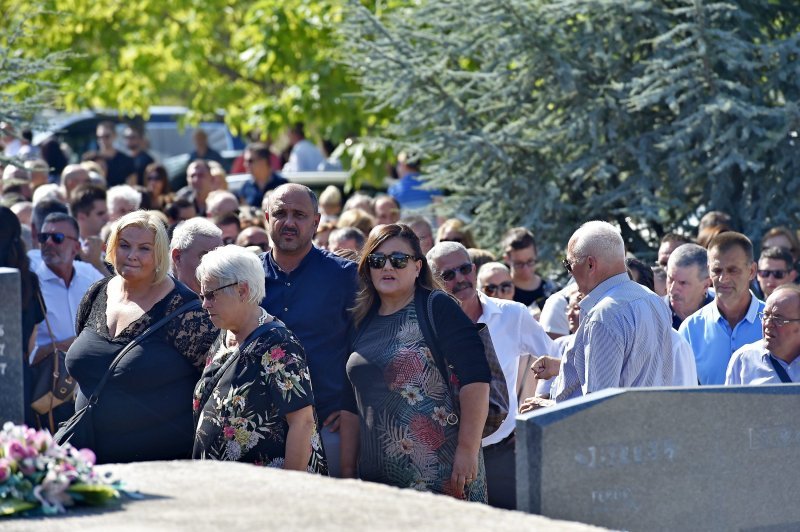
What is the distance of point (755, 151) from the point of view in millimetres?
12422

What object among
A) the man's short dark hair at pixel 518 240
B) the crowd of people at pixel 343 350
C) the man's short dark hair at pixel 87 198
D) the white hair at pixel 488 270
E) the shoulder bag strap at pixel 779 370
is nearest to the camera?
the crowd of people at pixel 343 350

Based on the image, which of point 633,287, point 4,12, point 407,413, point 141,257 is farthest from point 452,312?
point 4,12

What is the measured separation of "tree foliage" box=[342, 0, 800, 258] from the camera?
1243 cm

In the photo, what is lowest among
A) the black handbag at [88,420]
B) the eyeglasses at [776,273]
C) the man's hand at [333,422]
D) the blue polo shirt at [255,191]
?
the man's hand at [333,422]

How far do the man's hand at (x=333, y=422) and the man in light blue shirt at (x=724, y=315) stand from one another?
2699mm

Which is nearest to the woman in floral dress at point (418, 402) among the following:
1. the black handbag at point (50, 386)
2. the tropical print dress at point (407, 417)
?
the tropical print dress at point (407, 417)

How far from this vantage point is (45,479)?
505 cm

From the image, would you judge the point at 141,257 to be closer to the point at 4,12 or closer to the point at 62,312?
the point at 62,312

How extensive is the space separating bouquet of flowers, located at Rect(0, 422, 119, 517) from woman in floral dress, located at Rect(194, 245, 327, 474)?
990mm

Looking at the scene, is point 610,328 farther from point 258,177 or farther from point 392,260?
point 258,177

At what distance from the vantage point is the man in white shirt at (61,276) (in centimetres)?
937

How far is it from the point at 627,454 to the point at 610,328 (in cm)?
124

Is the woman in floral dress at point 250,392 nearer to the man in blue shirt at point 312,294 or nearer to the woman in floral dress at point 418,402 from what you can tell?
the woman in floral dress at point 418,402

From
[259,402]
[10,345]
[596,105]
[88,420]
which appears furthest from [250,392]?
[596,105]
